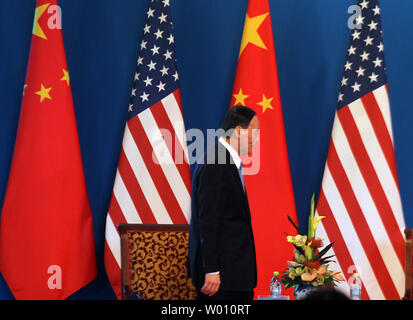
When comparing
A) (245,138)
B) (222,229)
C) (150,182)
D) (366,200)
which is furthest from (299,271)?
(150,182)

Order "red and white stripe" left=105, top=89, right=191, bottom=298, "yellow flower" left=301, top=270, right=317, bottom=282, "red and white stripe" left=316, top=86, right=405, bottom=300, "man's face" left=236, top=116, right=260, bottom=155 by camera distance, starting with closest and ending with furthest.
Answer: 1. "yellow flower" left=301, top=270, right=317, bottom=282
2. "man's face" left=236, top=116, right=260, bottom=155
3. "red and white stripe" left=316, top=86, right=405, bottom=300
4. "red and white stripe" left=105, top=89, right=191, bottom=298

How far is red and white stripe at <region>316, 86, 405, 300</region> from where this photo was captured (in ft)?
10.8

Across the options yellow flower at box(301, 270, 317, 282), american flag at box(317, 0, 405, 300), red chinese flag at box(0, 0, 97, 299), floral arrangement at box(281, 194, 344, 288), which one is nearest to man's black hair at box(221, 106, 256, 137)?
floral arrangement at box(281, 194, 344, 288)

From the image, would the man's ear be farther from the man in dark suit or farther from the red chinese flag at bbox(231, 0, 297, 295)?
the red chinese flag at bbox(231, 0, 297, 295)

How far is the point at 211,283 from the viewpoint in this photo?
2.05 meters

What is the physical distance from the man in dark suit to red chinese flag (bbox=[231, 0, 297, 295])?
1.21 m

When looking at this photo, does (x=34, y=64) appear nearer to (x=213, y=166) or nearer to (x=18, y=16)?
(x=18, y=16)

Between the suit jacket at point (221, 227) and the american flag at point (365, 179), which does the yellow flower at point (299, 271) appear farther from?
the american flag at point (365, 179)

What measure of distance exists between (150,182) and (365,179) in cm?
137

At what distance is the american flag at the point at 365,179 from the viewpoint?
3.30 meters

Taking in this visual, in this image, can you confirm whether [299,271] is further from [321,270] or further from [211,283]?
[211,283]

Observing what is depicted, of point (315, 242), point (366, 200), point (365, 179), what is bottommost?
point (315, 242)

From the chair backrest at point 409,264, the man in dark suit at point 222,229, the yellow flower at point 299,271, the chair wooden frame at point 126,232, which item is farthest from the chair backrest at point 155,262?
the chair backrest at point 409,264

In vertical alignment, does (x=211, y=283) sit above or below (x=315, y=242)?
below
